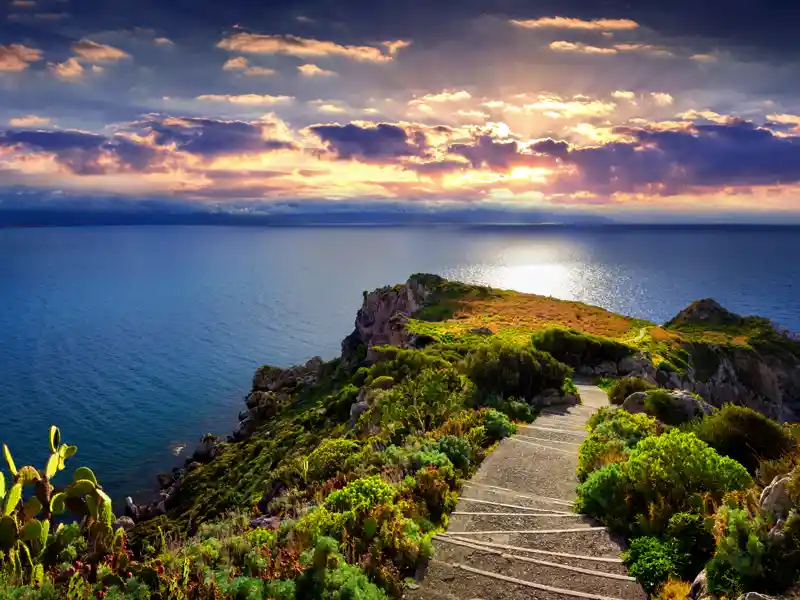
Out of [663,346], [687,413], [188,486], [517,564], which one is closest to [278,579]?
[517,564]

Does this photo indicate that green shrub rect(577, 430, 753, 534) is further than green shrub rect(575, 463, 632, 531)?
No

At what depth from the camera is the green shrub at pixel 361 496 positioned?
11.7 metres

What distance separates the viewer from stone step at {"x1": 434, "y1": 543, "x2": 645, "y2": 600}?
9.98 m

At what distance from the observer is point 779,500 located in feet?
28.9

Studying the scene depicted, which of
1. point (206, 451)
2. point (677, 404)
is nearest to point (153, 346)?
point (206, 451)

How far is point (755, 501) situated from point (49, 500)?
13.8 metres

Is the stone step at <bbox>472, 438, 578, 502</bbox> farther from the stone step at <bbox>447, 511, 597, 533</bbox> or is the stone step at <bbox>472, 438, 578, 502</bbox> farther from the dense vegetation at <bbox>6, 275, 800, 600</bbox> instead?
the stone step at <bbox>447, 511, 597, 533</bbox>

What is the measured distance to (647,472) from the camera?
40.7ft

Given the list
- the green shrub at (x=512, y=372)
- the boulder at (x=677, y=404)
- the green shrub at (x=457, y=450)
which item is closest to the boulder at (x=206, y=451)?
the green shrub at (x=512, y=372)

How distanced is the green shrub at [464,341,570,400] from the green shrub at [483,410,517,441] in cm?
384

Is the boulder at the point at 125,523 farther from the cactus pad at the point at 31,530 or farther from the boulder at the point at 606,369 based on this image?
the cactus pad at the point at 31,530

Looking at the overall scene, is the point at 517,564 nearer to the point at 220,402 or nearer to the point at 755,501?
the point at 755,501

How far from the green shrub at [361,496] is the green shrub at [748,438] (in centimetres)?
901

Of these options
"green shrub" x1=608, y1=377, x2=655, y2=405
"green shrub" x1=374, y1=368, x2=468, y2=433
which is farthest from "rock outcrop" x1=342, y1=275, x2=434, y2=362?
"green shrub" x1=608, y1=377, x2=655, y2=405
